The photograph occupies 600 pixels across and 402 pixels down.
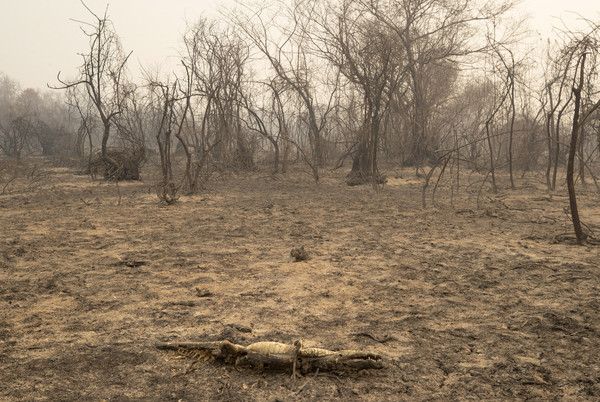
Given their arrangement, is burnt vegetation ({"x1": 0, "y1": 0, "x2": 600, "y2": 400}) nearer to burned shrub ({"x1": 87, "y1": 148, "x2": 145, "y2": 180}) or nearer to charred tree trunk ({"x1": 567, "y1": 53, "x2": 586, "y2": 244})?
charred tree trunk ({"x1": 567, "y1": 53, "x2": 586, "y2": 244})

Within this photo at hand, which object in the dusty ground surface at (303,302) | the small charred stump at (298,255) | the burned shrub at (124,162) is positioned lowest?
the dusty ground surface at (303,302)

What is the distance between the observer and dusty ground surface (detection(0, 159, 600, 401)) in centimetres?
272

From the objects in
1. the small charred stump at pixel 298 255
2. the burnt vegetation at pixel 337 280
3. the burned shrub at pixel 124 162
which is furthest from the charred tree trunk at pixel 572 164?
the burned shrub at pixel 124 162

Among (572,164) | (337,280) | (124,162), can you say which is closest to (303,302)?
(337,280)

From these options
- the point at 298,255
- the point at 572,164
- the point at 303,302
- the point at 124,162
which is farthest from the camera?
the point at 124,162

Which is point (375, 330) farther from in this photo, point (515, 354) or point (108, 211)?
point (108, 211)

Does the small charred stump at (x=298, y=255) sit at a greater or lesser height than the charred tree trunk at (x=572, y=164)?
lesser

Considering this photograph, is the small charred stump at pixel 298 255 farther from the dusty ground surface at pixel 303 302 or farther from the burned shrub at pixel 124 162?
the burned shrub at pixel 124 162

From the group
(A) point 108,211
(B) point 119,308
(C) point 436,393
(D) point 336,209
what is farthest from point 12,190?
(C) point 436,393

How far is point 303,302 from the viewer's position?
157 inches

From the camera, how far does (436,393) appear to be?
2611 millimetres

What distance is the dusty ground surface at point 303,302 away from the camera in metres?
2.72

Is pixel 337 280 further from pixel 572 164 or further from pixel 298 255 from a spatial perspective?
pixel 572 164

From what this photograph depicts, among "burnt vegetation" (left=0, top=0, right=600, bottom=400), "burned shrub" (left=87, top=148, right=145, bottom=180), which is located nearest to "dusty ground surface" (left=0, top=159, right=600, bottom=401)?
"burnt vegetation" (left=0, top=0, right=600, bottom=400)
